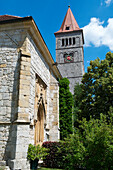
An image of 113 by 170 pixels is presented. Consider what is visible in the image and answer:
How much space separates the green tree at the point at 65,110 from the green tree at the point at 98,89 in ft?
13.0

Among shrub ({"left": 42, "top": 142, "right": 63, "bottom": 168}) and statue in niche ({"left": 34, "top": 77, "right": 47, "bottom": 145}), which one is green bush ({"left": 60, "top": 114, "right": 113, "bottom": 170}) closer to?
shrub ({"left": 42, "top": 142, "right": 63, "bottom": 168})

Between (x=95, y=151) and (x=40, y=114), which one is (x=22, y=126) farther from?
(x=40, y=114)

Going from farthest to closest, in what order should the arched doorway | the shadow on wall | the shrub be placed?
the arched doorway, the shrub, the shadow on wall

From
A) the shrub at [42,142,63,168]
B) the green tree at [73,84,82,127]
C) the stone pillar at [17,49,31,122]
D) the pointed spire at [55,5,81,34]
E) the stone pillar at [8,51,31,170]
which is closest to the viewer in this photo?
the stone pillar at [8,51,31,170]

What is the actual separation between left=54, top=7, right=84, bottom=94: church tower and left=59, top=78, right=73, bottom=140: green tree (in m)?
21.6

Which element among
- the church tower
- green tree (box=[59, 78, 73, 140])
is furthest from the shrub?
the church tower

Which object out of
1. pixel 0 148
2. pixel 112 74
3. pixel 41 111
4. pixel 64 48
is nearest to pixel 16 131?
pixel 0 148

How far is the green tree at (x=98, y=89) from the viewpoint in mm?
16641

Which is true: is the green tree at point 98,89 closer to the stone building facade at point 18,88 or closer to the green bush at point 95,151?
the stone building facade at point 18,88

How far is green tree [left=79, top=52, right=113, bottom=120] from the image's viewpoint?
16.6 meters

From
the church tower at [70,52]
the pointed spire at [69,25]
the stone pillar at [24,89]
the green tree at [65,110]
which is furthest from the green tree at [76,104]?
the pointed spire at [69,25]

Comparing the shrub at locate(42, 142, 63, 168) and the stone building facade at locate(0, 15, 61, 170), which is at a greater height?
the stone building facade at locate(0, 15, 61, 170)

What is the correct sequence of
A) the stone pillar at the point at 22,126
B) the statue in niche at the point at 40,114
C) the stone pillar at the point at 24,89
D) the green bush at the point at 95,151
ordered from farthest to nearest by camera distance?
1. the statue in niche at the point at 40,114
2. the stone pillar at the point at 24,89
3. the stone pillar at the point at 22,126
4. the green bush at the point at 95,151

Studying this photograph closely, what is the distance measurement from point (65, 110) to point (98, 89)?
18.1 ft
